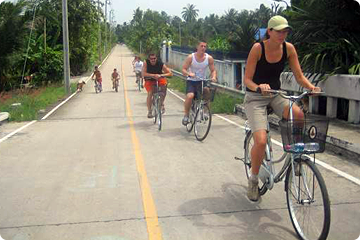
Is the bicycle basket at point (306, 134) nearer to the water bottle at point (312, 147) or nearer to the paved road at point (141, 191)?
the water bottle at point (312, 147)

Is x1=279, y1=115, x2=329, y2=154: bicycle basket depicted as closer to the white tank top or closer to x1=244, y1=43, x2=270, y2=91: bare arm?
x1=244, y1=43, x2=270, y2=91: bare arm

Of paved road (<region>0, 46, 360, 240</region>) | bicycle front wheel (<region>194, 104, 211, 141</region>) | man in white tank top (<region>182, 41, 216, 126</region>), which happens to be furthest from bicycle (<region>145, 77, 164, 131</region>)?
bicycle front wheel (<region>194, 104, 211, 141</region>)

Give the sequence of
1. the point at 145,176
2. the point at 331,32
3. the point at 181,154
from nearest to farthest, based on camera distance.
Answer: the point at 145,176 < the point at 181,154 < the point at 331,32

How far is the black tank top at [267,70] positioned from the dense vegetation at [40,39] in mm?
19501

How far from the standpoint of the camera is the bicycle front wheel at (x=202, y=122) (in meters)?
8.86

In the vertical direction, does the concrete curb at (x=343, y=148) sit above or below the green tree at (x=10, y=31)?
below

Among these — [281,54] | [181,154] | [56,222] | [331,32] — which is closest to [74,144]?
[181,154]

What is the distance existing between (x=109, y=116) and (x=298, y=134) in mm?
9882

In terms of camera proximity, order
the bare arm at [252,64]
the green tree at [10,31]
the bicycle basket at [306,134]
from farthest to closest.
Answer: the green tree at [10,31]
the bare arm at [252,64]
the bicycle basket at [306,134]

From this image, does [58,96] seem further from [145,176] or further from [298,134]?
[298,134]

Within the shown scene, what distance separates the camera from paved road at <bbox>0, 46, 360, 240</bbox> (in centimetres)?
444

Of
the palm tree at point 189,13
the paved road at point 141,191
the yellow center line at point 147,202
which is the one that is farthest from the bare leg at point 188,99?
the palm tree at point 189,13

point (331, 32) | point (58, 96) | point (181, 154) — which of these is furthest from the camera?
point (58, 96)

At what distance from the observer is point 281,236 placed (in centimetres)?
421
